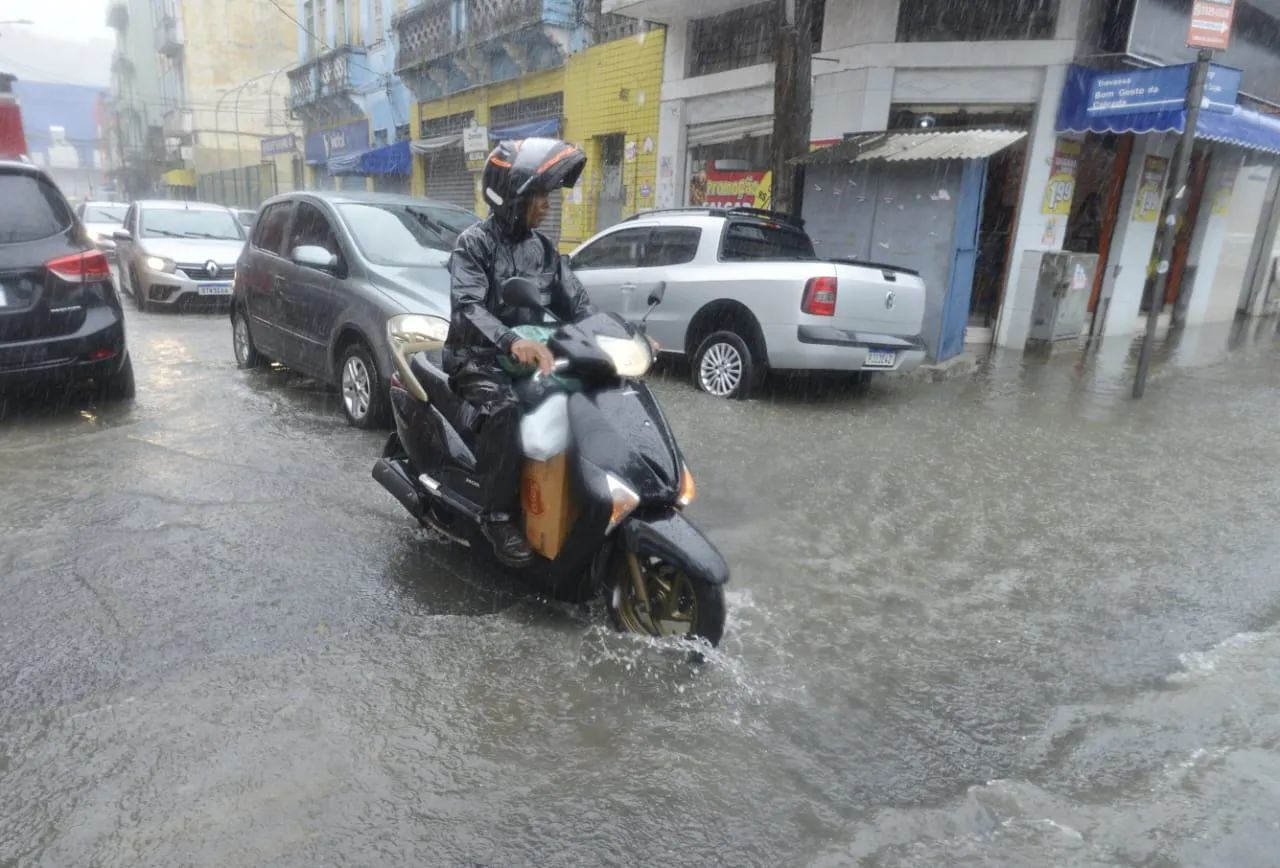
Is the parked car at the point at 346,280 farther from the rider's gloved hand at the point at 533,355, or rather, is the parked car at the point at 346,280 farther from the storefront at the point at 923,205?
the storefront at the point at 923,205

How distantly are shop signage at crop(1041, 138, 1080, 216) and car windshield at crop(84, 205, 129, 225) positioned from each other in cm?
1693

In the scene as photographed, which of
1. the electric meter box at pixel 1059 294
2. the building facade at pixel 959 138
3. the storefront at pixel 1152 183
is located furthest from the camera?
the electric meter box at pixel 1059 294

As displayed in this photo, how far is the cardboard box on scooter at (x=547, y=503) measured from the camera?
10.2ft

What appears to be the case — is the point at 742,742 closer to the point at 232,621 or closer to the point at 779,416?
the point at 232,621

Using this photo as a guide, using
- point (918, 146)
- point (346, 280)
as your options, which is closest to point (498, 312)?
point (346, 280)

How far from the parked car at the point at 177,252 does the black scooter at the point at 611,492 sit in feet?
30.8

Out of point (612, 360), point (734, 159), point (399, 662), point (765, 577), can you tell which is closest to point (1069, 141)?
point (734, 159)

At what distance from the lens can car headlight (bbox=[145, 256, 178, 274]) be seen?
11.2 metres

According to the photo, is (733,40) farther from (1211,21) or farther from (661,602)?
(661,602)

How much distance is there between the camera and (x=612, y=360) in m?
3.06

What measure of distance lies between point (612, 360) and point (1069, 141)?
10124 millimetres

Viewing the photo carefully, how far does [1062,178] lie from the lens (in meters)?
10.9

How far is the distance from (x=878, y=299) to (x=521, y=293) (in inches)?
191

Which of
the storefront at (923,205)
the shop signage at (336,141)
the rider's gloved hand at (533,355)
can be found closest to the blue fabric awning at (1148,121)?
the storefront at (923,205)
